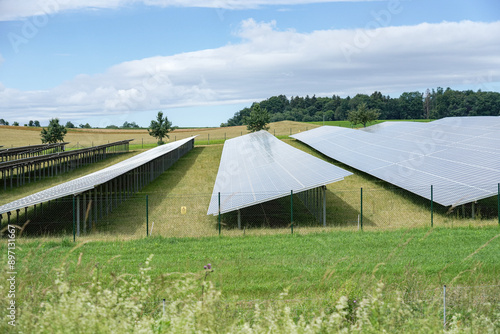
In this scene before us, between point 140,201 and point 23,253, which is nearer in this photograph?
point 23,253

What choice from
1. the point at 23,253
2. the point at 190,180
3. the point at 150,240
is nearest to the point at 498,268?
the point at 150,240

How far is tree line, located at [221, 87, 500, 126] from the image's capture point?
85625 millimetres

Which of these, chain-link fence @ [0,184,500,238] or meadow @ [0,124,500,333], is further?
chain-link fence @ [0,184,500,238]

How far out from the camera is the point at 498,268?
10.8m

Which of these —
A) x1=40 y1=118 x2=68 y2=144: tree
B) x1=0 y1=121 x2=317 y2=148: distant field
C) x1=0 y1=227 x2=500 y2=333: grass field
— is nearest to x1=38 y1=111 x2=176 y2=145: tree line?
x1=40 y1=118 x2=68 y2=144: tree

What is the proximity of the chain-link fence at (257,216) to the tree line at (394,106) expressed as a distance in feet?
184

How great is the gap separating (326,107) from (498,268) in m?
137

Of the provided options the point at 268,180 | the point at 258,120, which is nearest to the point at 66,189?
the point at 268,180

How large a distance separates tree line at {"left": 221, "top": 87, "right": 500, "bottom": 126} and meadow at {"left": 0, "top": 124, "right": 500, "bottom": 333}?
61.9 metres

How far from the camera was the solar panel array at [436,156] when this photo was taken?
18750mm

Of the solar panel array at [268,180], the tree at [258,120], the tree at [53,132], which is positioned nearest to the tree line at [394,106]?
the tree at [258,120]

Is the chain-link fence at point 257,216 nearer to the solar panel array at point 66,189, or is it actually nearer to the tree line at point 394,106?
the solar panel array at point 66,189

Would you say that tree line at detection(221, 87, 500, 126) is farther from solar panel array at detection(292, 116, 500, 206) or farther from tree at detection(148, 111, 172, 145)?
solar panel array at detection(292, 116, 500, 206)

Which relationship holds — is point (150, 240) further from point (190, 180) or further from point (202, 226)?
point (190, 180)
